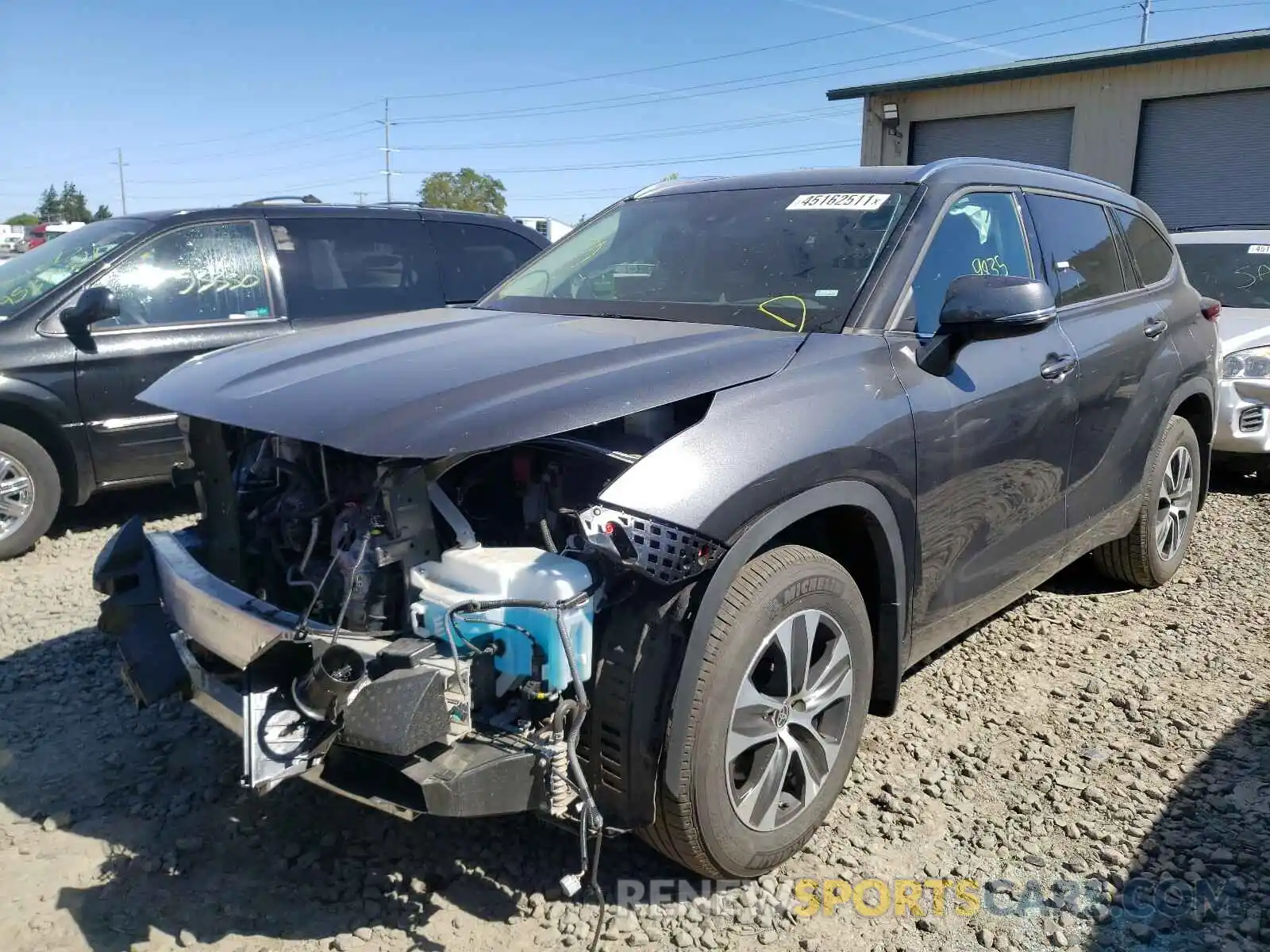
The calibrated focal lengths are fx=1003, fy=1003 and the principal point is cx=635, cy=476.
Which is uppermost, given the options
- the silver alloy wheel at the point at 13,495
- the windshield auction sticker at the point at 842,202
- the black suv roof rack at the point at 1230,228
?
the black suv roof rack at the point at 1230,228

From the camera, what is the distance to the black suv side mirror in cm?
298

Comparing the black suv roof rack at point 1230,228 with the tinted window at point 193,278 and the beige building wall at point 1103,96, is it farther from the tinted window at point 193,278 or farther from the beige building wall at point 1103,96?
the beige building wall at point 1103,96

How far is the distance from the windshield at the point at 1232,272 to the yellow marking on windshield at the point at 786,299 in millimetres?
5978

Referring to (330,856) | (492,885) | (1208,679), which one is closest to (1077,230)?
(1208,679)

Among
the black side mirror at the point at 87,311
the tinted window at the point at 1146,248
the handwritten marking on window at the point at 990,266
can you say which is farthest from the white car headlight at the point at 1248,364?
the black side mirror at the point at 87,311

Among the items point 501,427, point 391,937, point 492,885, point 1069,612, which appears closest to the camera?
point 501,427

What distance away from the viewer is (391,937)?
253 cm

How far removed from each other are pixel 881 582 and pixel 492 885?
1394 millimetres

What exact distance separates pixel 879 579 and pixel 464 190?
61.0 meters

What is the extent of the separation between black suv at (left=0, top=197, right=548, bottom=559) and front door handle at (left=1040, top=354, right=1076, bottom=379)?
4.23 m

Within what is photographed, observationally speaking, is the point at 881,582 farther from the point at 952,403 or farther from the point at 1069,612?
the point at 1069,612

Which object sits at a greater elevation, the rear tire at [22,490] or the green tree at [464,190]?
the green tree at [464,190]

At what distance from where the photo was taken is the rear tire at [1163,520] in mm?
4652

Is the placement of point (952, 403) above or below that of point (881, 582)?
above
